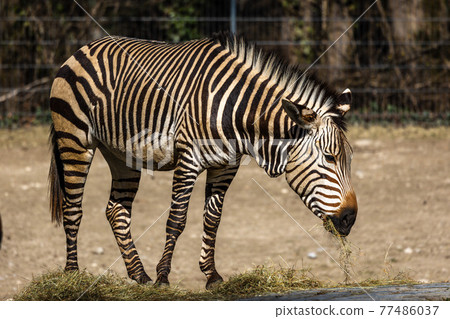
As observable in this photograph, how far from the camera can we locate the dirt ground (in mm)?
8516

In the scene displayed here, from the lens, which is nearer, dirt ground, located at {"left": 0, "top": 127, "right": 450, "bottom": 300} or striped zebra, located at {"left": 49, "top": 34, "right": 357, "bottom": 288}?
striped zebra, located at {"left": 49, "top": 34, "right": 357, "bottom": 288}

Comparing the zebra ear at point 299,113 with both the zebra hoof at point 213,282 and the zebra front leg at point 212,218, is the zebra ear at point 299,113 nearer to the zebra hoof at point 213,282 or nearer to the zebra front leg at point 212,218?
the zebra front leg at point 212,218

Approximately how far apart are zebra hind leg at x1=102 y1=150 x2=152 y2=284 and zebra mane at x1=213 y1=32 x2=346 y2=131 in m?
1.51

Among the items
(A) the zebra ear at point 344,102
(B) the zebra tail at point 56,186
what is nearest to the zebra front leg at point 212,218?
(A) the zebra ear at point 344,102

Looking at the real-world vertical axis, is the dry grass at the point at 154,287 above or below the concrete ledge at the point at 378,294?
below

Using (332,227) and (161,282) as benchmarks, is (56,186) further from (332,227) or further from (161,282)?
(332,227)

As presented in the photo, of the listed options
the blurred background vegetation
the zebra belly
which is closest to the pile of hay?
the zebra belly

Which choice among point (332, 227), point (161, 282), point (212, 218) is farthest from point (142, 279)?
point (332, 227)

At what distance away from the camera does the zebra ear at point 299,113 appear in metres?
4.94

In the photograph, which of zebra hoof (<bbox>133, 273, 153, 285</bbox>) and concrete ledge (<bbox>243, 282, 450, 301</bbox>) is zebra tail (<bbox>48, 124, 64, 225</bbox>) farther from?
concrete ledge (<bbox>243, 282, 450, 301</bbox>)

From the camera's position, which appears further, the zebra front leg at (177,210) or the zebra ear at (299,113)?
the zebra front leg at (177,210)

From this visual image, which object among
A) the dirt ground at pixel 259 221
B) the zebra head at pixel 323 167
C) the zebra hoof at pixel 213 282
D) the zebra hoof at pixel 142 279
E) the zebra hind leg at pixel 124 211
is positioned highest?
the zebra head at pixel 323 167

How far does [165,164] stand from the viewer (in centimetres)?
569
